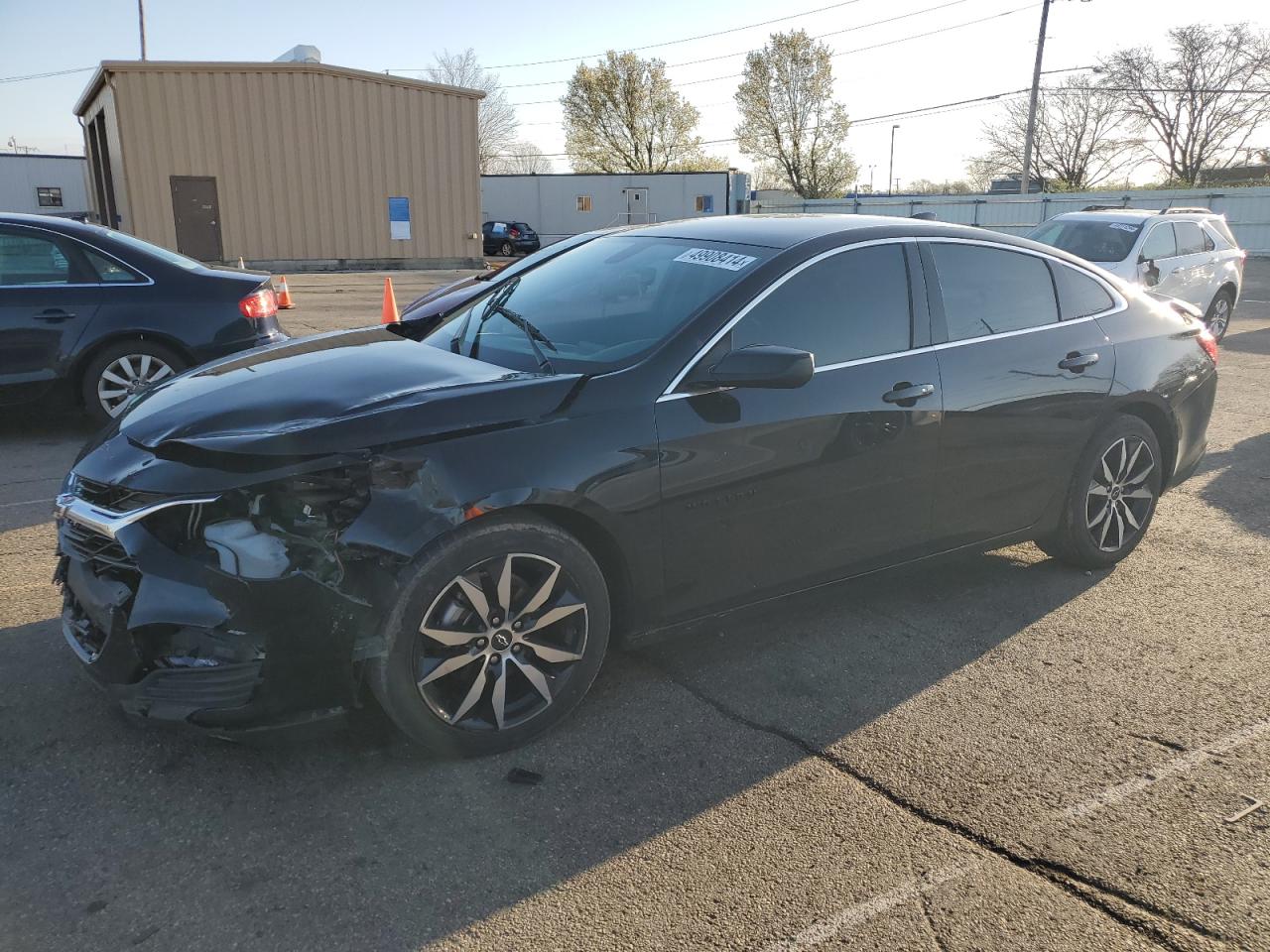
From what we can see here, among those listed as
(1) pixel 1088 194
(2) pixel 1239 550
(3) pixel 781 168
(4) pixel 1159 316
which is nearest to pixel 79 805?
(4) pixel 1159 316

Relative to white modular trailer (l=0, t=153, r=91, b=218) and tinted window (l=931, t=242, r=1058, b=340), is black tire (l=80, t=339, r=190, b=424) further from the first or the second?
white modular trailer (l=0, t=153, r=91, b=218)

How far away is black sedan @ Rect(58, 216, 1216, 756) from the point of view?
2713 millimetres

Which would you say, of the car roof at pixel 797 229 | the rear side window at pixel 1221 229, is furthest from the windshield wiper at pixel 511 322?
the rear side window at pixel 1221 229

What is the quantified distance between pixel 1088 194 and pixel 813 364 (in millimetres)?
35827

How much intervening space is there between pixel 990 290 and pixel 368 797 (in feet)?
10.5

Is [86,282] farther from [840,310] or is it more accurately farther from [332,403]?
[840,310]

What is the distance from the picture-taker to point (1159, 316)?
4.79 meters

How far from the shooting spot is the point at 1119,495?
4668 millimetres

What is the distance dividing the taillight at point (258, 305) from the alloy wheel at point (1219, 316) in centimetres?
1189

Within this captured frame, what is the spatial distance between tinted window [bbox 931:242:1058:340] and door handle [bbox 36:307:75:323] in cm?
583

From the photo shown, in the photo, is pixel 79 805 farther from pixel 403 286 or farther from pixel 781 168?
pixel 781 168

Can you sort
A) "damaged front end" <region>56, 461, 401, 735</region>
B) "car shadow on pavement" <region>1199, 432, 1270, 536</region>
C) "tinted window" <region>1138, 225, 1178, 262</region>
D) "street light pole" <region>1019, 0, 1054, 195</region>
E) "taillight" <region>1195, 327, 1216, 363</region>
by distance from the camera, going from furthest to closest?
"street light pole" <region>1019, 0, 1054, 195</region>, "tinted window" <region>1138, 225, 1178, 262</region>, "car shadow on pavement" <region>1199, 432, 1270, 536</region>, "taillight" <region>1195, 327, 1216, 363</region>, "damaged front end" <region>56, 461, 401, 735</region>

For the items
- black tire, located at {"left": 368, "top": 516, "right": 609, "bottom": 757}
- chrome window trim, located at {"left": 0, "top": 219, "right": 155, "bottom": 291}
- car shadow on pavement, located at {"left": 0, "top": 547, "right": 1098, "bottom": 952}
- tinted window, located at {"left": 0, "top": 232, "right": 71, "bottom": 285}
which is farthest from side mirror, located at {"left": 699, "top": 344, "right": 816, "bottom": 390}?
tinted window, located at {"left": 0, "top": 232, "right": 71, "bottom": 285}

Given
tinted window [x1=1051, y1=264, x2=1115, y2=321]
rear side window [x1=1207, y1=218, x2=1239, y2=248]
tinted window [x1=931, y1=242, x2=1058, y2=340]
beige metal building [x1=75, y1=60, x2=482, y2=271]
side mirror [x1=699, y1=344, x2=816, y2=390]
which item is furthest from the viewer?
beige metal building [x1=75, y1=60, x2=482, y2=271]
